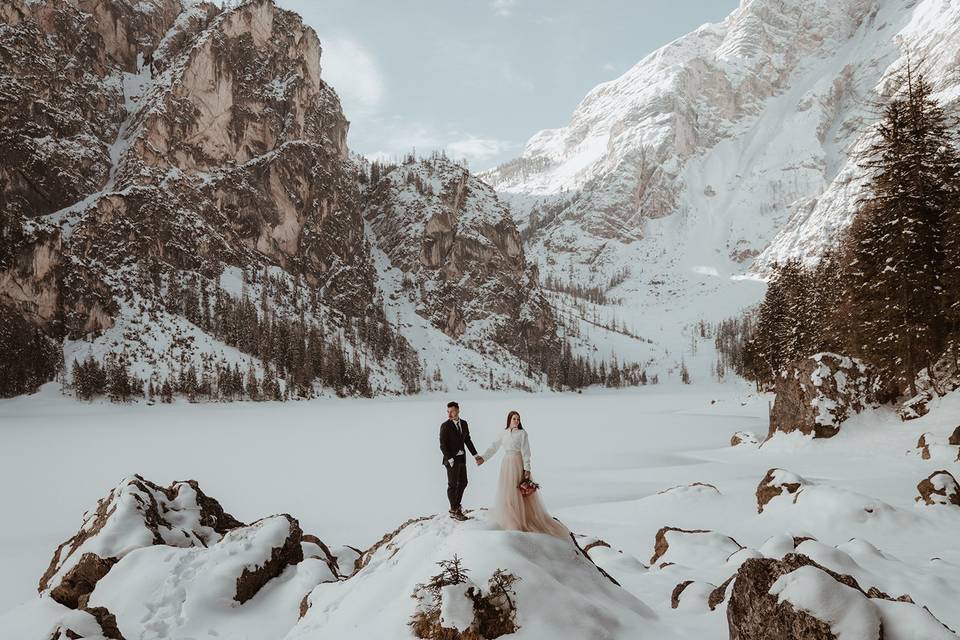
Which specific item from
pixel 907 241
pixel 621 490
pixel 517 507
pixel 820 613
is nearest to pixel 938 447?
pixel 907 241

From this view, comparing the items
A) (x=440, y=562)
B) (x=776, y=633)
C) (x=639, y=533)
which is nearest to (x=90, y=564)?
(x=440, y=562)

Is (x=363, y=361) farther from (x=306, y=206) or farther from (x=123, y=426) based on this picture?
(x=123, y=426)

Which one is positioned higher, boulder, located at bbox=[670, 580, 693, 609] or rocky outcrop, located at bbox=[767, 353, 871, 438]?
rocky outcrop, located at bbox=[767, 353, 871, 438]

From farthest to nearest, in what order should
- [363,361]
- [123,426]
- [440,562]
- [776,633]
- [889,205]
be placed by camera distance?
1. [363,361]
2. [123,426]
3. [889,205]
4. [440,562]
5. [776,633]

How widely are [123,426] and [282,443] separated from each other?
30.4 metres

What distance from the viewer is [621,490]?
77.2 ft

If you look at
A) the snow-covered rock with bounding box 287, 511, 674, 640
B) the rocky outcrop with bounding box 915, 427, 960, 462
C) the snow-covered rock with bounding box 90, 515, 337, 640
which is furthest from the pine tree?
the snow-covered rock with bounding box 90, 515, 337, 640

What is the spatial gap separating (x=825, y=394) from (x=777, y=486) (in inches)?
549

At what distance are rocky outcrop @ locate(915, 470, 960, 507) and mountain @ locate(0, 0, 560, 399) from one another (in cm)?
12121

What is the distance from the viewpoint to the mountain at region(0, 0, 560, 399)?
116062 millimetres

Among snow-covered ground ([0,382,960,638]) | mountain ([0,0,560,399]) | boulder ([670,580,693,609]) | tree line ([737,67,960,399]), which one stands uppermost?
mountain ([0,0,560,399])

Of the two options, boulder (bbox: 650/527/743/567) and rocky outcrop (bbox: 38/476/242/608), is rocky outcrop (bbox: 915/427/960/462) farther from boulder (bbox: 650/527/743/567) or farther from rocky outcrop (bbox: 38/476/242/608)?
rocky outcrop (bbox: 38/476/242/608)

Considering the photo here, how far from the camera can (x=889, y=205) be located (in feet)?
71.6

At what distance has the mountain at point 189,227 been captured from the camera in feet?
381
